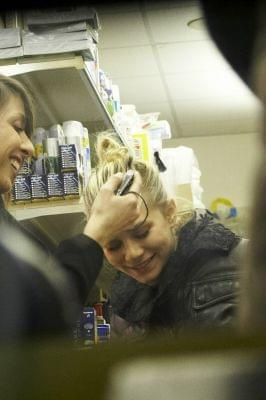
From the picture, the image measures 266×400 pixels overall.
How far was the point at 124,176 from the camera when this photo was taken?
0.86 m

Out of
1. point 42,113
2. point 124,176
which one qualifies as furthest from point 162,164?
point 42,113

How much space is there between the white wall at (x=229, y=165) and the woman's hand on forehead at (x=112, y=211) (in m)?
0.09

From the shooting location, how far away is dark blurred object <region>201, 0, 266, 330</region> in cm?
76

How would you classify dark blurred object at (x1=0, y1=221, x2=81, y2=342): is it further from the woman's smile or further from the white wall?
the white wall

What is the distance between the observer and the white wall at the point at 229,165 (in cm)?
80

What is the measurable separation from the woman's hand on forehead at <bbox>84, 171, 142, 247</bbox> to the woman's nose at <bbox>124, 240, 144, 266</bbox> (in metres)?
0.02

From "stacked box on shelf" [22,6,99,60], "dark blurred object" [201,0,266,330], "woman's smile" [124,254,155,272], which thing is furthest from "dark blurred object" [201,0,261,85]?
"woman's smile" [124,254,155,272]

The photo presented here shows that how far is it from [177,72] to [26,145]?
0.21 meters

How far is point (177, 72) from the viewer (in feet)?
2.91

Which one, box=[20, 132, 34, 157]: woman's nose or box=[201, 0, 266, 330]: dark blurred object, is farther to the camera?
box=[20, 132, 34, 157]: woman's nose

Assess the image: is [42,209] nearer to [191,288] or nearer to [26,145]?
[26,145]

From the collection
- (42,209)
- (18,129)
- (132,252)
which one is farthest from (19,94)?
(132,252)

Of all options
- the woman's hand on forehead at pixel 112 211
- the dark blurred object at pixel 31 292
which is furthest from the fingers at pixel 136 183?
the dark blurred object at pixel 31 292

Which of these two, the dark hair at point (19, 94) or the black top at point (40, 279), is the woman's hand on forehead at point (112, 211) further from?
the dark hair at point (19, 94)
